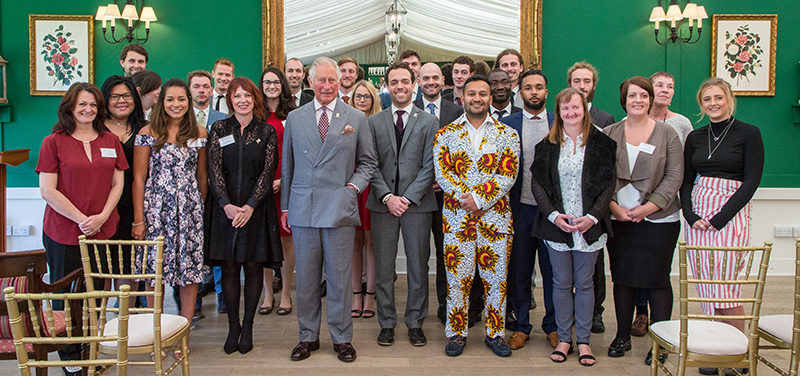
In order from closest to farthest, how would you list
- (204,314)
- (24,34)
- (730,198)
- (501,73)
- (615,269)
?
(730,198), (615,269), (501,73), (204,314), (24,34)

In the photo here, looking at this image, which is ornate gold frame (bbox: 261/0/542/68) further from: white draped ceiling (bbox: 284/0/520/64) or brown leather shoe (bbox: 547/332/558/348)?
brown leather shoe (bbox: 547/332/558/348)

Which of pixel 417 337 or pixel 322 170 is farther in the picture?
pixel 417 337

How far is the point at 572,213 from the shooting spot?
3012 mm

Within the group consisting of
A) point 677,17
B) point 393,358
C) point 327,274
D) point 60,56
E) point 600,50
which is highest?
point 677,17

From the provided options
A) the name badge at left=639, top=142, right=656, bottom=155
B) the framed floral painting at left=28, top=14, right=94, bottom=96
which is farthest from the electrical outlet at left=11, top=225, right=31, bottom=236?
the name badge at left=639, top=142, right=656, bottom=155

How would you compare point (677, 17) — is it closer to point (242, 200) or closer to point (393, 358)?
point (393, 358)

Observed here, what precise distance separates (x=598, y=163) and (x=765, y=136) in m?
3.83

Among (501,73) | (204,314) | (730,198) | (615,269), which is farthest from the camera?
(204,314)

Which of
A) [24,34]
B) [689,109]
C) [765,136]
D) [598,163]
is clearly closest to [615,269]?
[598,163]

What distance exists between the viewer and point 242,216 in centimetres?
311

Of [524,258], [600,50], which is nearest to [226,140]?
[524,258]

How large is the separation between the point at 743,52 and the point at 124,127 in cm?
583

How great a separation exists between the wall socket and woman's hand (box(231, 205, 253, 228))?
525 cm

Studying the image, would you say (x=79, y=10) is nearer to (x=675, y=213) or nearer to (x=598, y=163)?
(x=598, y=163)
